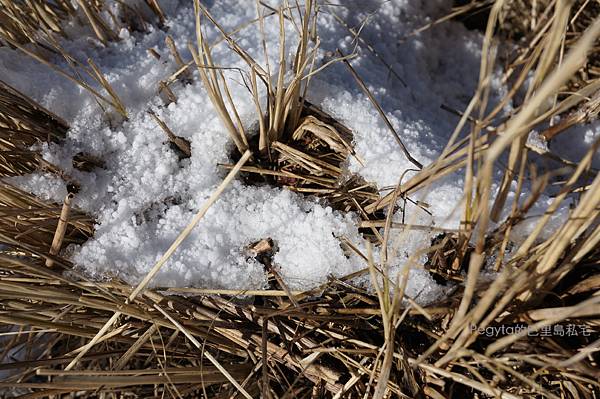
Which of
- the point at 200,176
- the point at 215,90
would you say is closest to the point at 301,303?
the point at 200,176

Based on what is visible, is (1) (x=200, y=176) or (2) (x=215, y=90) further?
(1) (x=200, y=176)

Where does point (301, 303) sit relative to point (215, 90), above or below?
below

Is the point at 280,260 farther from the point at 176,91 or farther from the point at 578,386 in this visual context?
the point at 578,386

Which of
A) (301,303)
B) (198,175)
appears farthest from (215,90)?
(301,303)

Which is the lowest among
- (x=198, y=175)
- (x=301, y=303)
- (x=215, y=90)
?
(x=301, y=303)

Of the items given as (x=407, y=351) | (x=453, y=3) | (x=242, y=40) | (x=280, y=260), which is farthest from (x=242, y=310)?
(x=453, y=3)

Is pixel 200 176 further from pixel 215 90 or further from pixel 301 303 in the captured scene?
pixel 301 303

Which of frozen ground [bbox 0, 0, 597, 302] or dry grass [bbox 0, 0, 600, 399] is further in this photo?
frozen ground [bbox 0, 0, 597, 302]
